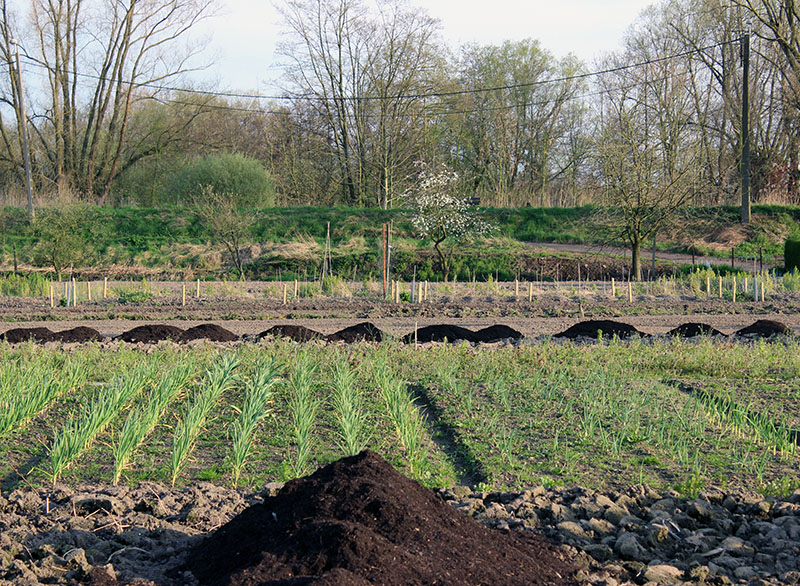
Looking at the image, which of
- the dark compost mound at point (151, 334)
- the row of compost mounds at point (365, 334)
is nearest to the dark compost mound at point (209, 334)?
the row of compost mounds at point (365, 334)

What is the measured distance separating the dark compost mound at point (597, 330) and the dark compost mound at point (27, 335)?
329 inches

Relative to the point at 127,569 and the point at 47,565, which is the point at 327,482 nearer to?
the point at 127,569

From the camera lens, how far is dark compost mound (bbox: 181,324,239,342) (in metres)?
12.4

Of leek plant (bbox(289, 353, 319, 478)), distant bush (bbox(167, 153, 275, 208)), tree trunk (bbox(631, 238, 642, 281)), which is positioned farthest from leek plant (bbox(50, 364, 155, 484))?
distant bush (bbox(167, 153, 275, 208))

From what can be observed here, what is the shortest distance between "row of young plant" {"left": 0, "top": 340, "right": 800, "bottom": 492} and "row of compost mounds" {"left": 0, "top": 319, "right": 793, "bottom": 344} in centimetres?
189

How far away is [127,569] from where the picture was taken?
3.96 m

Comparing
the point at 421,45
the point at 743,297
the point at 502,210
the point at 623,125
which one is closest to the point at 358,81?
the point at 421,45

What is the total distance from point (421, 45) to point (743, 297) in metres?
23.0

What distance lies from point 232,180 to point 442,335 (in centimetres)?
2333

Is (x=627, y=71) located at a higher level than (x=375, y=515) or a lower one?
higher

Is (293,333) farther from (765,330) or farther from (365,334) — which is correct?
(765,330)

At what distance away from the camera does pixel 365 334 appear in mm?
12461

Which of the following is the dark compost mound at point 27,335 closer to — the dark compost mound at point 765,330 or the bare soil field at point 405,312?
the bare soil field at point 405,312

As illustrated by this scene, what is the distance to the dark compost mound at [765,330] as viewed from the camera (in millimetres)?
12430
